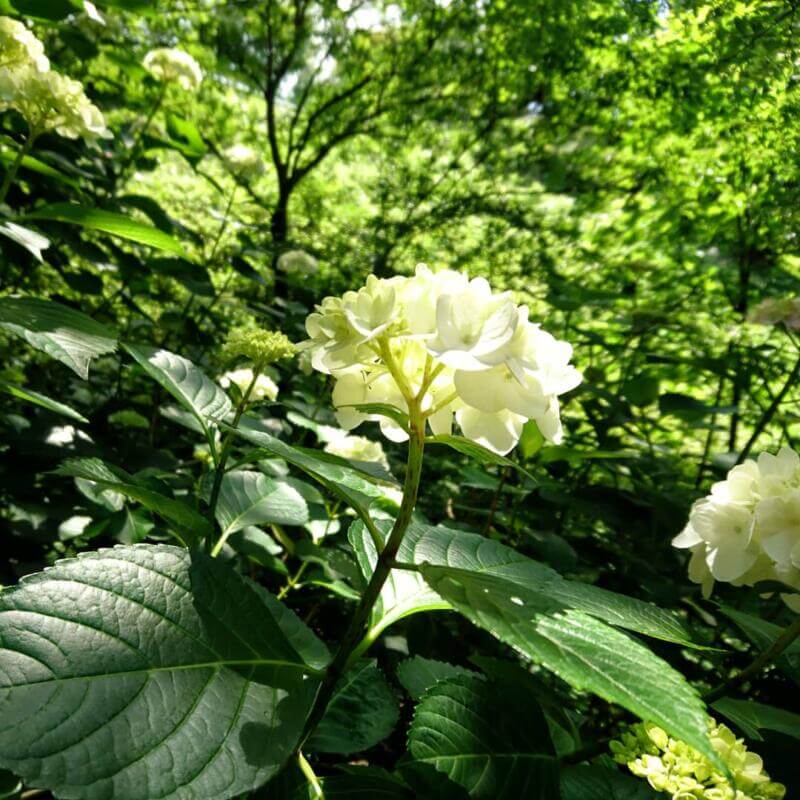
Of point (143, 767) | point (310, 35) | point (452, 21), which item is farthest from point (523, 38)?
point (143, 767)

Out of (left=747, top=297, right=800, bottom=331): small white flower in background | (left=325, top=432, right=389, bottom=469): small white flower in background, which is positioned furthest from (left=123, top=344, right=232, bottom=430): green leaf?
(left=747, top=297, right=800, bottom=331): small white flower in background

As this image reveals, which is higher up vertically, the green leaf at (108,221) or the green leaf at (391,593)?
the green leaf at (108,221)

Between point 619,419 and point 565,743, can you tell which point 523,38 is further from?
point 565,743

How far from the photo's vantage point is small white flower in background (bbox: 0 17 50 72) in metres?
1.51

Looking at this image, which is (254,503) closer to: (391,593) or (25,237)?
(391,593)

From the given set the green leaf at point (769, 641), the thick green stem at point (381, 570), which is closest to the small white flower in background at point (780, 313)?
the green leaf at point (769, 641)

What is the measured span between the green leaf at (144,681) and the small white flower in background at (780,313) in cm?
215

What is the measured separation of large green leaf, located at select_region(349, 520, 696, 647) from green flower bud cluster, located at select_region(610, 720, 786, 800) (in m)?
0.15

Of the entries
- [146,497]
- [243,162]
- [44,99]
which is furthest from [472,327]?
[243,162]

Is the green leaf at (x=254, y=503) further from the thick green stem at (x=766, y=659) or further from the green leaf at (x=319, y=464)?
the thick green stem at (x=766, y=659)

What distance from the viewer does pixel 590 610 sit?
2.21 feet

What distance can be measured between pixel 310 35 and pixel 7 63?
4497 mm

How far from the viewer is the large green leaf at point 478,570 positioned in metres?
0.72

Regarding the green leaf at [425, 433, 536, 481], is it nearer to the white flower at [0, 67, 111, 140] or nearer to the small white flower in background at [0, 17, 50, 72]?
the white flower at [0, 67, 111, 140]
